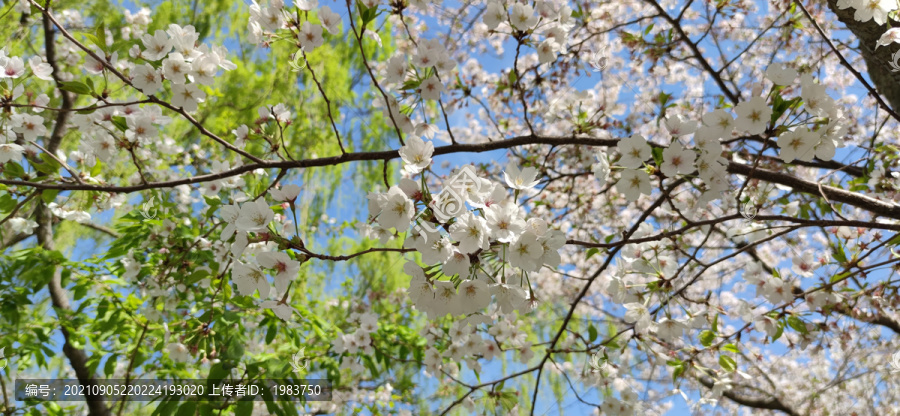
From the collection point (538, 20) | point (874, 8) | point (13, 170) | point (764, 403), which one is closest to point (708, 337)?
point (874, 8)

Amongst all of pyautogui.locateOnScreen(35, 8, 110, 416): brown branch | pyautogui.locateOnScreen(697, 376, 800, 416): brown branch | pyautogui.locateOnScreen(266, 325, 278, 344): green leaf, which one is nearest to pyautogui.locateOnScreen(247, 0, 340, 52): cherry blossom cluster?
pyautogui.locateOnScreen(266, 325, 278, 344): green leaf

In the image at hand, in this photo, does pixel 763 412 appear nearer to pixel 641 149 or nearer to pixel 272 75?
pixel 641 149

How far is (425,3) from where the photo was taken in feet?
4.00

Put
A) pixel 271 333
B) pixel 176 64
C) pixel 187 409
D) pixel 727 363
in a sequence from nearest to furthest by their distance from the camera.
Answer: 1. pixel 176 64
2. pixel 727 363
3. pixel 187 409
4. pixel 271 333

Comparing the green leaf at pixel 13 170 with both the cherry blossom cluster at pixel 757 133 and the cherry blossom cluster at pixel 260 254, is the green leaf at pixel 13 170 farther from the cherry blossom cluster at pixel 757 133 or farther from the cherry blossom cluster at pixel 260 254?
the cherry blossom cluster at pixel 757 133

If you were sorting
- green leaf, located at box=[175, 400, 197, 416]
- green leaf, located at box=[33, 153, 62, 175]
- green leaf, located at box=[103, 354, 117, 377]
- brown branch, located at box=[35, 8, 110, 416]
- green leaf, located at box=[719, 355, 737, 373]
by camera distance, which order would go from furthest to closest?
brown branch, located at box=[35, 8, 110, 416]
green leaf, located at box=[103, 354, 117, 377]
green leaf, located at box=[175, 400, 197, 416]
green leaf, located at box=[719, 355, 737, 373]
green leaf, located at box=[33, 153, 62, 175]

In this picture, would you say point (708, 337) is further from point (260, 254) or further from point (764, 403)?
point (764, 403)

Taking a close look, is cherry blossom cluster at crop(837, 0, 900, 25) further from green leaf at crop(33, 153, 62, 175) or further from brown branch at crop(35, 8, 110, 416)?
brown branch at crop(35, 8, 110, 416)

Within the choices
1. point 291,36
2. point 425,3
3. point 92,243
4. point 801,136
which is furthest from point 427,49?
point 92,243

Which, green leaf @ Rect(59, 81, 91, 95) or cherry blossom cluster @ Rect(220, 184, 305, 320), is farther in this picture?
green leaf @ Rect(59, 81, 91, 95)

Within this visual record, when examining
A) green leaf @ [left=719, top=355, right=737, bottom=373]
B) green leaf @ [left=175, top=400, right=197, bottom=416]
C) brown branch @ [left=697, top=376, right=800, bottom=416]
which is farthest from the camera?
brown branch @ [left=697, top=376, right=800, bottom=416]

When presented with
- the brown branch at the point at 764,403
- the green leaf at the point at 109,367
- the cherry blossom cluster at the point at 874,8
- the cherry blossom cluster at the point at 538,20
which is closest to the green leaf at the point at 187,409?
the green leaf at the point at 109,367

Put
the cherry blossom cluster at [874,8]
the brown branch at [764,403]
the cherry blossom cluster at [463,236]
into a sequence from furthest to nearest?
the brown branch at [764,403]
the cherry blossom cluster at [874,8]
the cherry blossom cluster at [463,236]
